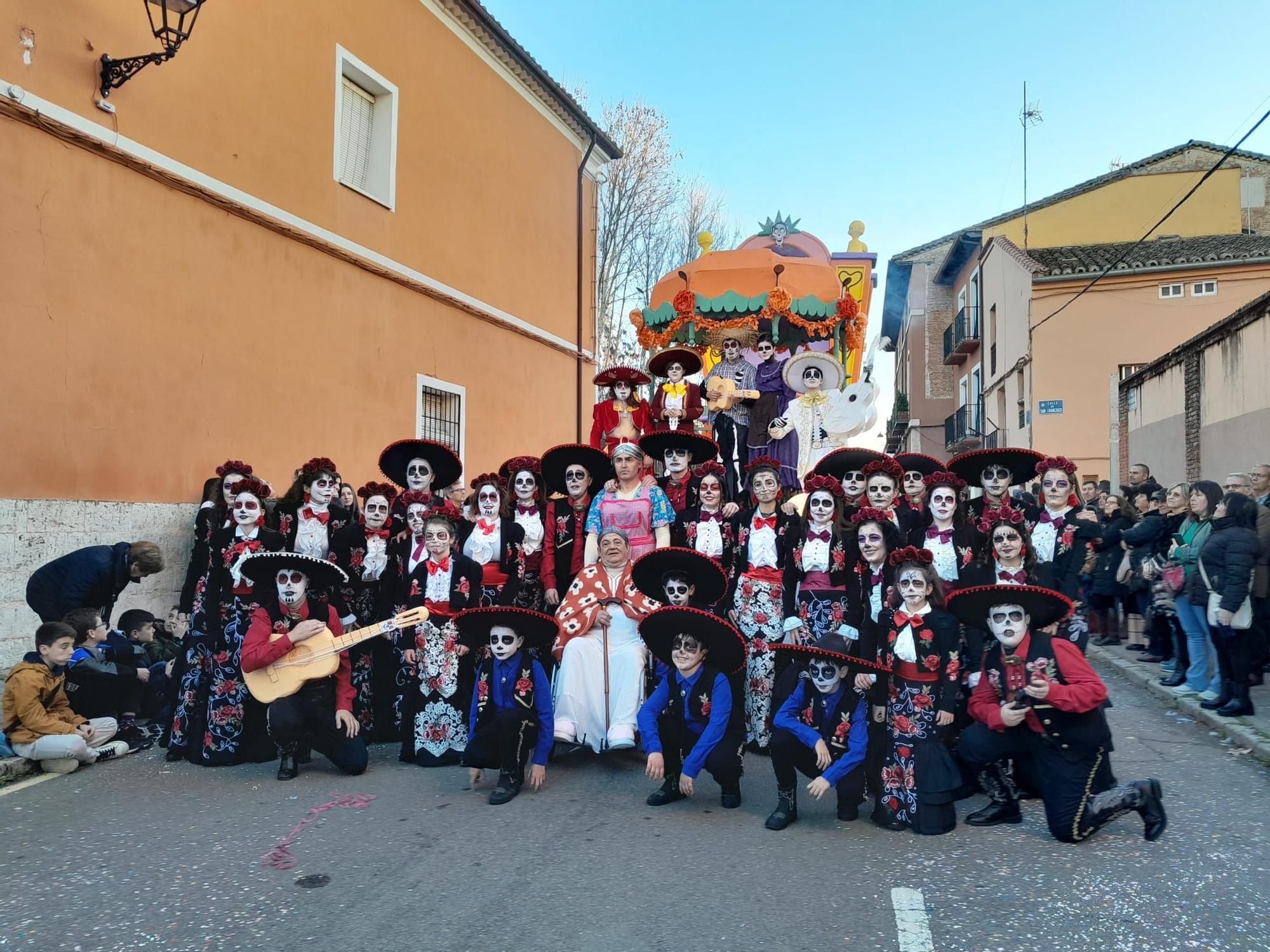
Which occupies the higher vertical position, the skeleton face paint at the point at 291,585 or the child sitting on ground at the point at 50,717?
the skeleton face paint at the point at 291,585

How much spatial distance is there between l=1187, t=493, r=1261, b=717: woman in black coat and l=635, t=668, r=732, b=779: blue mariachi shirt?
430 cm

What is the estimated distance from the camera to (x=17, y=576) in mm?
7465

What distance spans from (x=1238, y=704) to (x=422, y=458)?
6.58 metres

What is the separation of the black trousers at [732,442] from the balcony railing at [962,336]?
955 inches

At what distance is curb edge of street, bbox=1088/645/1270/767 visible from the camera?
661 cm

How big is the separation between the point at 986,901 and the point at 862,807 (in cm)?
139

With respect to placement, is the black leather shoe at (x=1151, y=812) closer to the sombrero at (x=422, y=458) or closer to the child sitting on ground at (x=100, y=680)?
the sombrero at (x=422, y=458)

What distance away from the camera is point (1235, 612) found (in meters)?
7.32

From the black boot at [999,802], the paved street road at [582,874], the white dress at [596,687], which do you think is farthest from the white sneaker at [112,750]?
the black boot at [999,802]

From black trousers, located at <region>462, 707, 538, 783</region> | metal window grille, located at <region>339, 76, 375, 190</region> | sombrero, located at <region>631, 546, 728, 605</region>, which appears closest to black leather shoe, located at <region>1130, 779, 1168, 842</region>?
sombrero, located at <region>631, 546, 728, 605</region>

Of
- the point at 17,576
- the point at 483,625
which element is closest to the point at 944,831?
the point at 483,625

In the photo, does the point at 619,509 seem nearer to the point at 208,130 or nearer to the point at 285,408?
the point at 285,408

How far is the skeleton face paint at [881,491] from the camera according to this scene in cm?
665

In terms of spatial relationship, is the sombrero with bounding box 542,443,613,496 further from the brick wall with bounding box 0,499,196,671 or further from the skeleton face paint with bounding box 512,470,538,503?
the brick wall with bounding box 0,499,196,671
